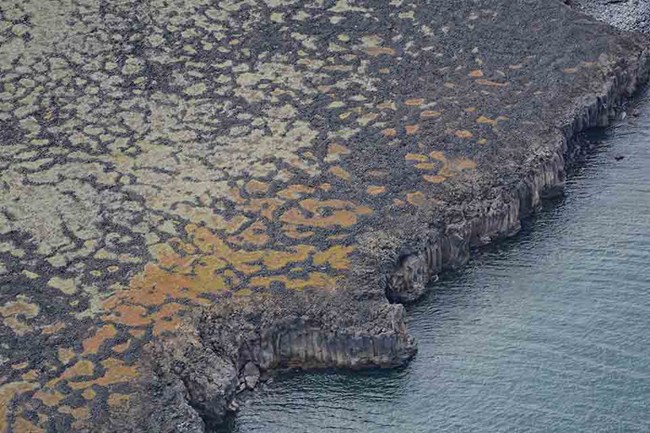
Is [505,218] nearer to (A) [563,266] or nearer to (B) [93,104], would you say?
(A) [563,266]

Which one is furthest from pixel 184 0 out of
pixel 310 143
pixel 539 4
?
pixel 539 4

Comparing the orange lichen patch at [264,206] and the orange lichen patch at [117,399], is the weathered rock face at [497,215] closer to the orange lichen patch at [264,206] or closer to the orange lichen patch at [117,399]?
the orange lichen patch at [264,206]

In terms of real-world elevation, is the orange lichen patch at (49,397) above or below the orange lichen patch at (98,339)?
below

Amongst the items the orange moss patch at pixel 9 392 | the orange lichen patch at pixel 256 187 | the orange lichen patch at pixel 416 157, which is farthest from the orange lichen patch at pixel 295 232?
the orange moss patch at pixel 9 392

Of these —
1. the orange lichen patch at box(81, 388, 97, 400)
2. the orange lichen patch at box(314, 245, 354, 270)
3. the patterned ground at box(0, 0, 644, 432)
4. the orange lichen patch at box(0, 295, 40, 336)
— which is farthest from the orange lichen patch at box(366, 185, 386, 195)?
the orange lichen patch at box(81, 388, 97, 400)

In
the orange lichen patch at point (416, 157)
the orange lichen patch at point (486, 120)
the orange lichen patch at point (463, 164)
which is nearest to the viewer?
the orange lichen patch at point (463, 164)

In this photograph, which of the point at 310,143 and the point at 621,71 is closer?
the point at 310,143

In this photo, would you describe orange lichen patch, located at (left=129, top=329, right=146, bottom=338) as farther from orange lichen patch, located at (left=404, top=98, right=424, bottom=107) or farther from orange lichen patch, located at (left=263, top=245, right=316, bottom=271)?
orange lichen patch, located at (left=404, top=98, right=424, bottom=107)
